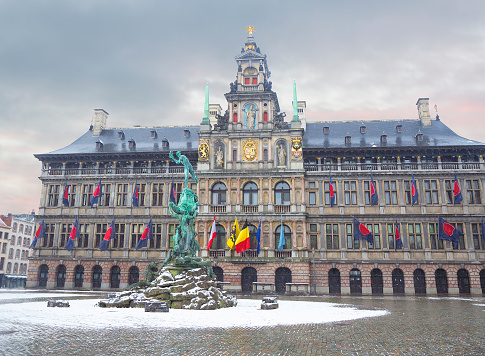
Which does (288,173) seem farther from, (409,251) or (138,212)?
(138,212)

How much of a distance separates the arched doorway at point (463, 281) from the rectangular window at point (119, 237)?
39912 mm

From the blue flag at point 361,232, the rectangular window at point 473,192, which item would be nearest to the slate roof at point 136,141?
the blue flag at point 361,232

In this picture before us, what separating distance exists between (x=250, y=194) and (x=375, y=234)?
15404 mm

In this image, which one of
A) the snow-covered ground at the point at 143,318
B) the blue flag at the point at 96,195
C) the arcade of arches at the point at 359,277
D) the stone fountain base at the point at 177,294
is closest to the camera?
the snow-covered ground at the point at 143,318

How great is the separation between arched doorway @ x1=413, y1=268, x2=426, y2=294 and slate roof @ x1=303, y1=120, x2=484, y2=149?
14.6 m

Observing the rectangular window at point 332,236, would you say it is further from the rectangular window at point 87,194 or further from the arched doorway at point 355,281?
the rectangular window at point 87,194

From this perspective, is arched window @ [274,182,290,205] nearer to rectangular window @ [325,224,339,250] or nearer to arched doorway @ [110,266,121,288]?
rectangular window @ [325,224,339,250]

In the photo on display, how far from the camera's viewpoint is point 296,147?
50.1 m

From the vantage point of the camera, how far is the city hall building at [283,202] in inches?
1861

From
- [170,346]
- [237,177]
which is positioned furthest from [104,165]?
[170,346]

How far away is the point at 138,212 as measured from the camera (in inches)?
2078

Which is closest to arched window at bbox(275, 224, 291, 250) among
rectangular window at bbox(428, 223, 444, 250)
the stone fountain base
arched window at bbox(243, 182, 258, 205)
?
arched window at bbox(243, 182, 258, 205)

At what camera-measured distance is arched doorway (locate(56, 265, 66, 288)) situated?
52.2 m

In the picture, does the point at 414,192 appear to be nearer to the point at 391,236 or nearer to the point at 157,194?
the point at 391,236
